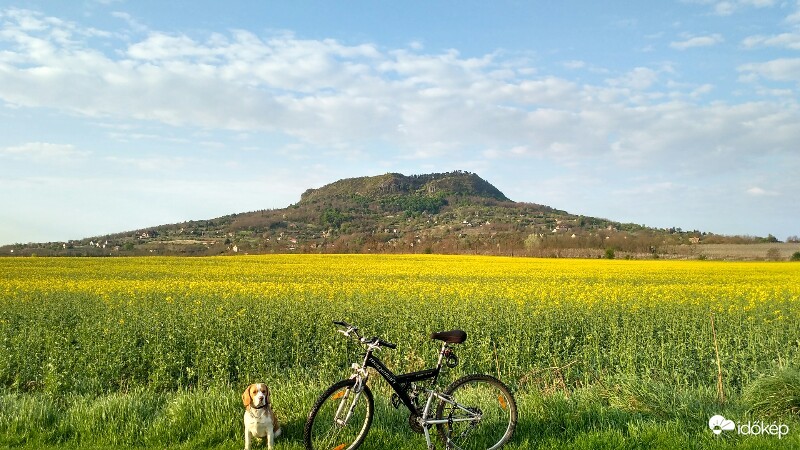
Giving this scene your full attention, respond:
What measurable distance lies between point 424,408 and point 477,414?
640 millimetres

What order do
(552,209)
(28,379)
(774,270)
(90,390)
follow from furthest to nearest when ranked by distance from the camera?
(552,209) < (774,270) < (28,379) < (90,390)

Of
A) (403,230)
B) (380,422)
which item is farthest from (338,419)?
(403,230)

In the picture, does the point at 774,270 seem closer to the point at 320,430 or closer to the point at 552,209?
the point at 320,430

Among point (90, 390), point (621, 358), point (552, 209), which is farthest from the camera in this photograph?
point (552, 209)

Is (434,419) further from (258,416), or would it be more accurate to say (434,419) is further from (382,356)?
(382,356)

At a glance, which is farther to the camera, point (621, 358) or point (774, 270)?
point (774, 270)

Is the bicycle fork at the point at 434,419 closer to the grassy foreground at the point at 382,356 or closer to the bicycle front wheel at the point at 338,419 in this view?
the grassy foreground at the point at 382,356

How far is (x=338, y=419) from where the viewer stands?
20.1 ft

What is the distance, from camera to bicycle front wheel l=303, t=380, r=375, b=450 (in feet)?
19.8

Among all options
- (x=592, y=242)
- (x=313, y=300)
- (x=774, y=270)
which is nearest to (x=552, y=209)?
(x=592, y=242)

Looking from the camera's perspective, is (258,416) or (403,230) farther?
(403,230)

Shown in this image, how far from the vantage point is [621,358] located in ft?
39.9

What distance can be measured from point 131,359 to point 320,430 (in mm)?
7070

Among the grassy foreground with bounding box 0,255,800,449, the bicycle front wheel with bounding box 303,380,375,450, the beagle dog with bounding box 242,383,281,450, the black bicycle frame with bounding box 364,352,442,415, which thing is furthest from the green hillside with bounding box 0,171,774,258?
the black bicycle frame with bounding box 364,352,442,415
